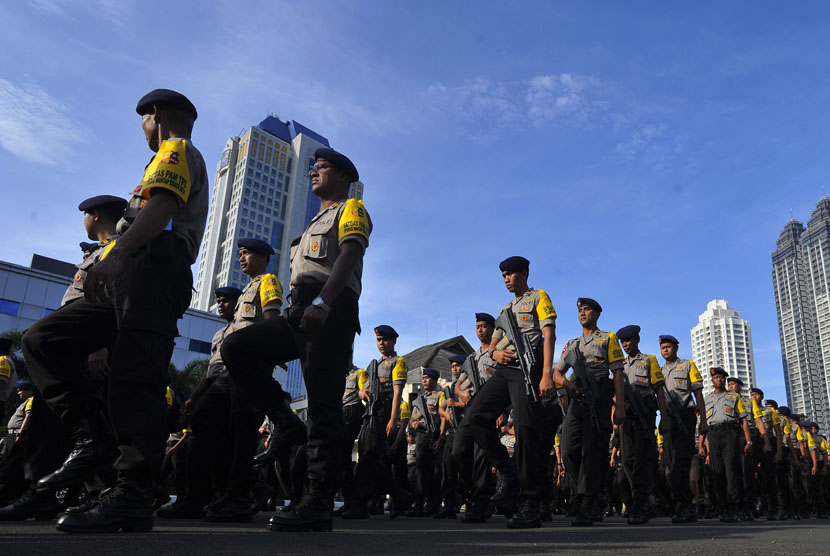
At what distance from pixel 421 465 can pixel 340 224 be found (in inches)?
248

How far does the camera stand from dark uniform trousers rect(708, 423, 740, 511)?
926 cm

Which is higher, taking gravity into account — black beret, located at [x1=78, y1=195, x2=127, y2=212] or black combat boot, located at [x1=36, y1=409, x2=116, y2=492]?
black beret, located at [x1=78, y1=195, x2=127, y2=212]

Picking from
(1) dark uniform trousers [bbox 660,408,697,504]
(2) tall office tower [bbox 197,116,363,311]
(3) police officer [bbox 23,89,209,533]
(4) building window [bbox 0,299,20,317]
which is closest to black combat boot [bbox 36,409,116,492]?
(3) police officer [bbox 23,89,209,533]

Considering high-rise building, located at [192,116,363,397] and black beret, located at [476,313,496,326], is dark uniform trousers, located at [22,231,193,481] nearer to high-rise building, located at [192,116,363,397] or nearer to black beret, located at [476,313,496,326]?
black beret, located at [476,313,496,326]

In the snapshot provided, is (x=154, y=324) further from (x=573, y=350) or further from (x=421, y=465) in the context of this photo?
(x=421, y=465)

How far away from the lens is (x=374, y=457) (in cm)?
778

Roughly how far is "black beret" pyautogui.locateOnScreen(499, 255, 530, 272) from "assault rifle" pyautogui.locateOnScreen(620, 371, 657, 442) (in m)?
2.83

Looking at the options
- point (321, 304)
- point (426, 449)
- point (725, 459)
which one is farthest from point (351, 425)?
point (725, 459)

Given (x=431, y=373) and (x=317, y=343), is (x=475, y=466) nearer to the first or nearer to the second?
A: (x=317, y=343)

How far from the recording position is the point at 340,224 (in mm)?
3809

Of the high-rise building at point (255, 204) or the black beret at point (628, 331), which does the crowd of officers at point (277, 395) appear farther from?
the high-rise building at point (255, 204)

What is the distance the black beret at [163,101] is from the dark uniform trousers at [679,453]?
7.01 meters

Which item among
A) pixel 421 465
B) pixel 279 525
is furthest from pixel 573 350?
pixel 279 525

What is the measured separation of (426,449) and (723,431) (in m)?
4.79
